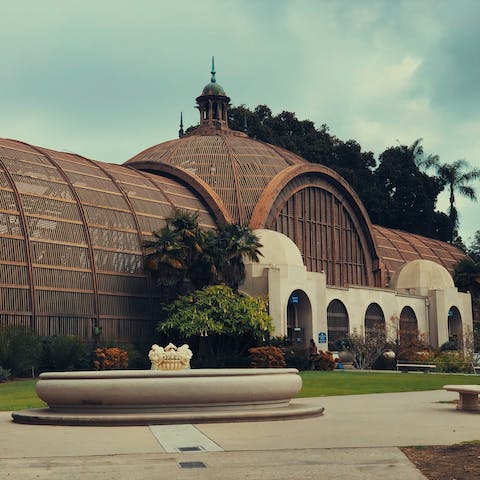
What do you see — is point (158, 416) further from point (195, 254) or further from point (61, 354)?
point (195, 254)

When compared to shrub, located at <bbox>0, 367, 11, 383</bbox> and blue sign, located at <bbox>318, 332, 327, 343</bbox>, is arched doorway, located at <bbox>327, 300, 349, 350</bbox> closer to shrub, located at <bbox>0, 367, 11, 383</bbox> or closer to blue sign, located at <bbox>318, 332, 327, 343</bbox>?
blue sign, located at <bbox>318, 332, 327, 343</bbox>

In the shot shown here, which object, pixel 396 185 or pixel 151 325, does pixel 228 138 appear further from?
pixel 396 185

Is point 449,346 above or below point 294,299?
below

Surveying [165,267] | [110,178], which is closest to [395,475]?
[165,267]

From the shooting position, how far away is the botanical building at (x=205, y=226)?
155 ft

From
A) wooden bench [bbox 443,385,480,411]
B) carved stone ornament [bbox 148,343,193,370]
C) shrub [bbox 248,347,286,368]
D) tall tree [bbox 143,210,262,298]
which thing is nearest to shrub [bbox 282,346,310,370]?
shrub [bbox 248,347,286,368]

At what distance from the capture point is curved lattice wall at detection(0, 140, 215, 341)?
4578 centimetres

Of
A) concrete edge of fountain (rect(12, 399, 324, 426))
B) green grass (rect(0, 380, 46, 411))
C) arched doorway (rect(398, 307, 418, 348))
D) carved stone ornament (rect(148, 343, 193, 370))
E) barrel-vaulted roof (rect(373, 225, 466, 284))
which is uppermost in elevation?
barrel-vaulted roof (rect(373, 225, 466, 284))

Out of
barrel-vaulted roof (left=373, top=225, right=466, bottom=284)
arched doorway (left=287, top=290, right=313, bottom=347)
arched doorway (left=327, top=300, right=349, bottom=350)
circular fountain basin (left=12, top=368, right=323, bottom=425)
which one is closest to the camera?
circular fountain basin (left=12, top=368, right=323, bottom=425)

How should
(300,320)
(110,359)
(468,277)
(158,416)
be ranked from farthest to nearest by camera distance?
(468,277)
(300,320)
(110,359)
(158,416)

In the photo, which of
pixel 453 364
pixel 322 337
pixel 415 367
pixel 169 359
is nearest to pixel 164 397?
pixel 169 359

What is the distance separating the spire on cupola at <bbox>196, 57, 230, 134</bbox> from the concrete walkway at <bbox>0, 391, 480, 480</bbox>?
54.1 metres

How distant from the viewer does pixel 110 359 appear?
45.5m

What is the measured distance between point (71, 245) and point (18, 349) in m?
7.97
